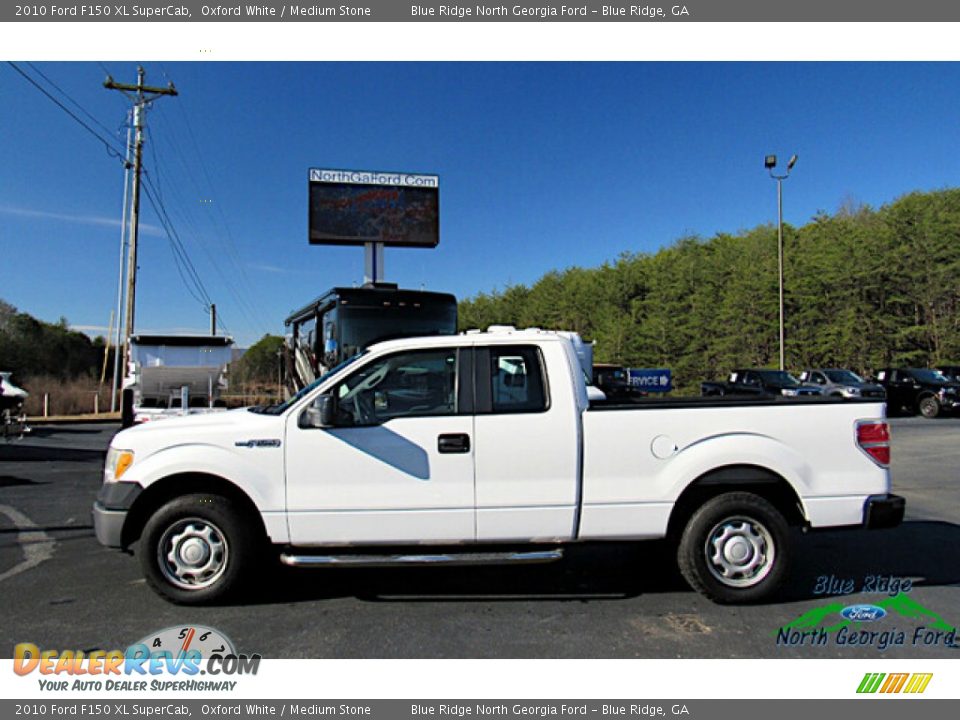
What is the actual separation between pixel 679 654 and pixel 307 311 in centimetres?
1227

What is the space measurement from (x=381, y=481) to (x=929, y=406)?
2383 centimetres

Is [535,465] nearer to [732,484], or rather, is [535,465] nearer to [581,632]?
[581,632]

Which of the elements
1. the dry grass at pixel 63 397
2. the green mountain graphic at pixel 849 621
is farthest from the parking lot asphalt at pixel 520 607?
the dry grass at pixel 63 397

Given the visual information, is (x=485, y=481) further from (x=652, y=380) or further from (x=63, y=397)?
(x=652, y=380)

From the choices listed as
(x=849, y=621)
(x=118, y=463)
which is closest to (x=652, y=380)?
(x=849, y=621)

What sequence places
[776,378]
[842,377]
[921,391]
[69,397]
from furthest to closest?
[842,377]
[776,378]
[69,397]
[921,391]

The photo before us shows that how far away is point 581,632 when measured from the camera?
3871 millimetres

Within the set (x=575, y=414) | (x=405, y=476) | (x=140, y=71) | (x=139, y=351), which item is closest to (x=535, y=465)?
(x=575, y=414)

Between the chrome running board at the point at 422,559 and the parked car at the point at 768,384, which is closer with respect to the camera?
the chrome running board at the point at 422,559

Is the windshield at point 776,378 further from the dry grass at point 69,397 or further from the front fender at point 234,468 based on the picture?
the front fender at point 234,468

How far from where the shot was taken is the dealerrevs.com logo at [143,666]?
338 cm

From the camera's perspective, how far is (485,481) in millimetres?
4219

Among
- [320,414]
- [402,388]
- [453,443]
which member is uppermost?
[402,388]

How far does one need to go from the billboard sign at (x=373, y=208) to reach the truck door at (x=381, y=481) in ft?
62.6
